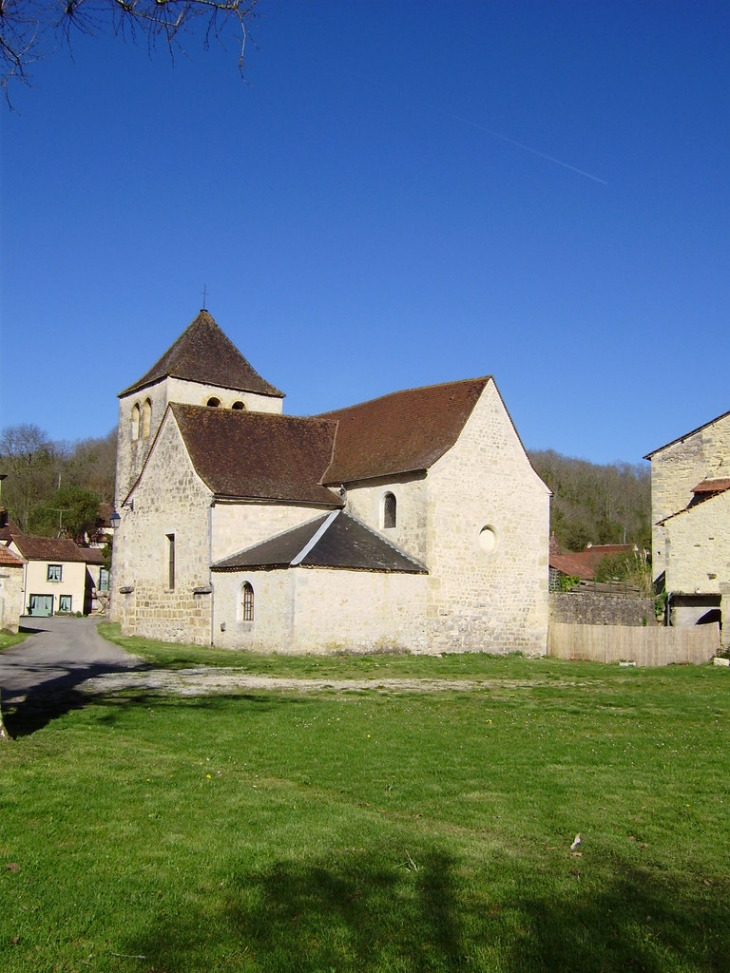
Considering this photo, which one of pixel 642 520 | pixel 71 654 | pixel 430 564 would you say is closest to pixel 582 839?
pixel 71 654

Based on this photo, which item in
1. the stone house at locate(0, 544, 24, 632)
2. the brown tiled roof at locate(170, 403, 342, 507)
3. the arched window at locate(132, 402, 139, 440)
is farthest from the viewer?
the arched window at locate(132, 402, 139, 440)

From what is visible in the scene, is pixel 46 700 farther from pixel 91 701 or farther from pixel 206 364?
pixel 206 364

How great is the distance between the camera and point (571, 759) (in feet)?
30.6

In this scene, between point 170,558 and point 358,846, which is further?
point 170,558

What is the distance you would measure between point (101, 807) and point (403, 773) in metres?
2.89

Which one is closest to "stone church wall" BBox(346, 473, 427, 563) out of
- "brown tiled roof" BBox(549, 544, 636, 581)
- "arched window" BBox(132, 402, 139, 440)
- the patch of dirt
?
the patch of dirt

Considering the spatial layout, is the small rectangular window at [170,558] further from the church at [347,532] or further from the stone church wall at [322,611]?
the stone church wall at [322,611]

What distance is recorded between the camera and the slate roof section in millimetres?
24984

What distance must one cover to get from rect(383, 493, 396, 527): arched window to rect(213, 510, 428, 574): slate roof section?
58 centimetres

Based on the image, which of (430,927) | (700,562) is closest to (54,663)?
(430,927)

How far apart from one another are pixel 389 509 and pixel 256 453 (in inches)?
196

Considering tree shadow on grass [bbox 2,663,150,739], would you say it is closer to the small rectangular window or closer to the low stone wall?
the small rectangular window

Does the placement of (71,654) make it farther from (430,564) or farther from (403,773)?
(403,773)

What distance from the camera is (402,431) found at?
3006 centimetres
